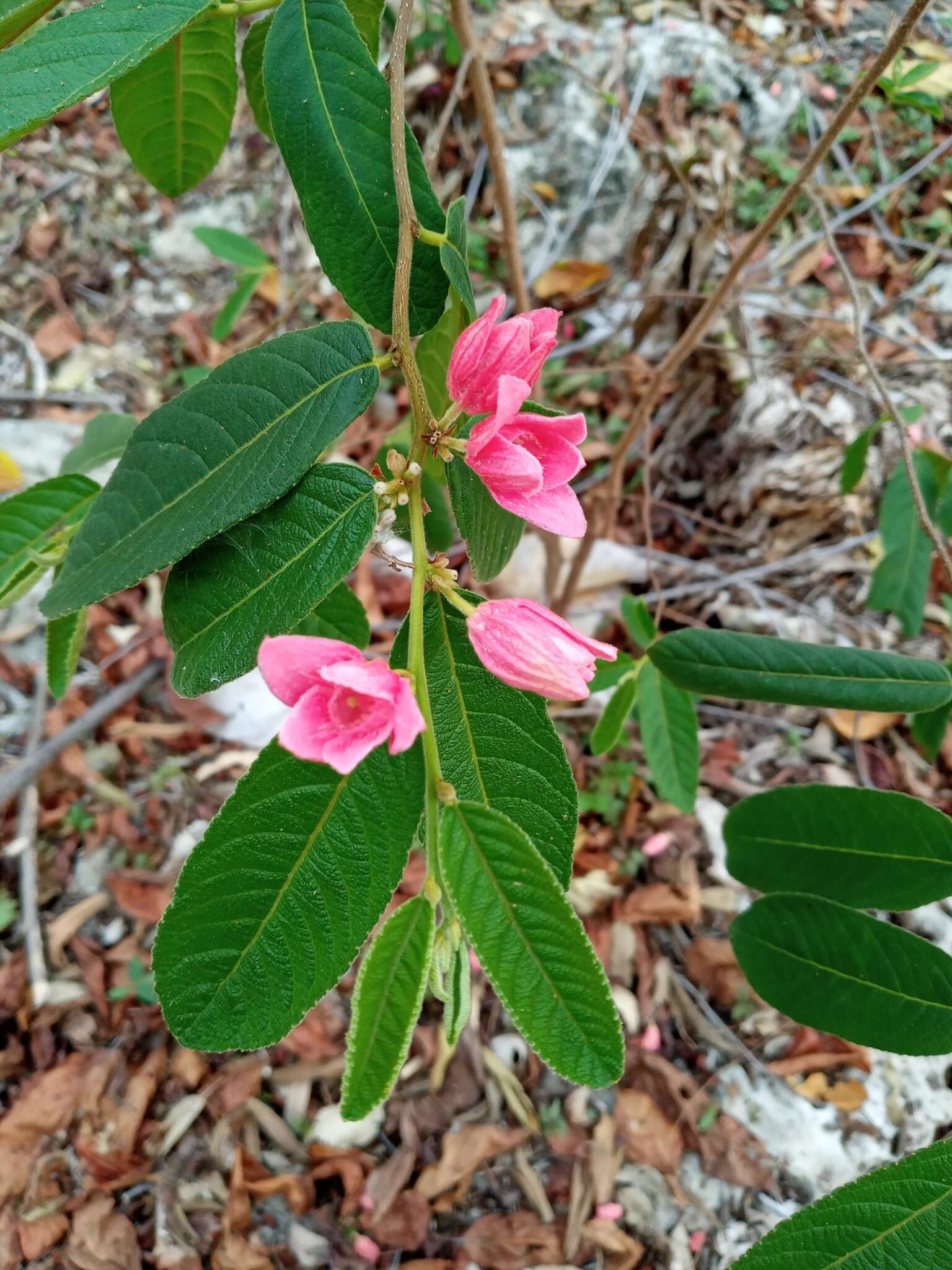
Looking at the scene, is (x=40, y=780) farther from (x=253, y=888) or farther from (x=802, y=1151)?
(x=802, y=1151)

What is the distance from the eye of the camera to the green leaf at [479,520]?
29.8 inches

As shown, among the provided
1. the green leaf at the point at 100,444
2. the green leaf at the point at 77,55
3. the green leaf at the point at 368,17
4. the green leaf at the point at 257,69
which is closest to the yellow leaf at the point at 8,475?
the green leaf at the point at 100,444

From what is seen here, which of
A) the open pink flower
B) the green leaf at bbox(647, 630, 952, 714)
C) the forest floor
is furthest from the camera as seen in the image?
the forest floor

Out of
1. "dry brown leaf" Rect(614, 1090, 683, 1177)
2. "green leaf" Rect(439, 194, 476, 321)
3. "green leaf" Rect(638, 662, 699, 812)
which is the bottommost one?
"dry brown leaf" Rect(614, 1090, 683, 1177)

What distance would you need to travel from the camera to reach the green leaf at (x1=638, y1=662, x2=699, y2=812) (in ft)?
4.87

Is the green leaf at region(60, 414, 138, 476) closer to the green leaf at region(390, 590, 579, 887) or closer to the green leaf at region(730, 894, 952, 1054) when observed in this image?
the green leaf at region(390, 590, 579, 887)

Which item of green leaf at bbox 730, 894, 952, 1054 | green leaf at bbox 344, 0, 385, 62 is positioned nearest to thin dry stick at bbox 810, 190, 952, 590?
green leaf at bbox 730, 894, 952, 1054

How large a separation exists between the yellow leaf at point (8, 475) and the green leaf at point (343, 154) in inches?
61.3

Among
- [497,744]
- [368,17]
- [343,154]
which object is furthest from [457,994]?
[368,17]

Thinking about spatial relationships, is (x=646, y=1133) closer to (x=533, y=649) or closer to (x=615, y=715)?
(x=615, y=715)

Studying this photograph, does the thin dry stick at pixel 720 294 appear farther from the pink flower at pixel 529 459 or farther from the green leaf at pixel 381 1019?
the green leaf at pixel 381 1019

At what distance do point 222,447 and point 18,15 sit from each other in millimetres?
420

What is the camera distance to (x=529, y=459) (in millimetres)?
675

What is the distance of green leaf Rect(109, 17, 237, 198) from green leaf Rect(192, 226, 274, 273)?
0.75 meters
